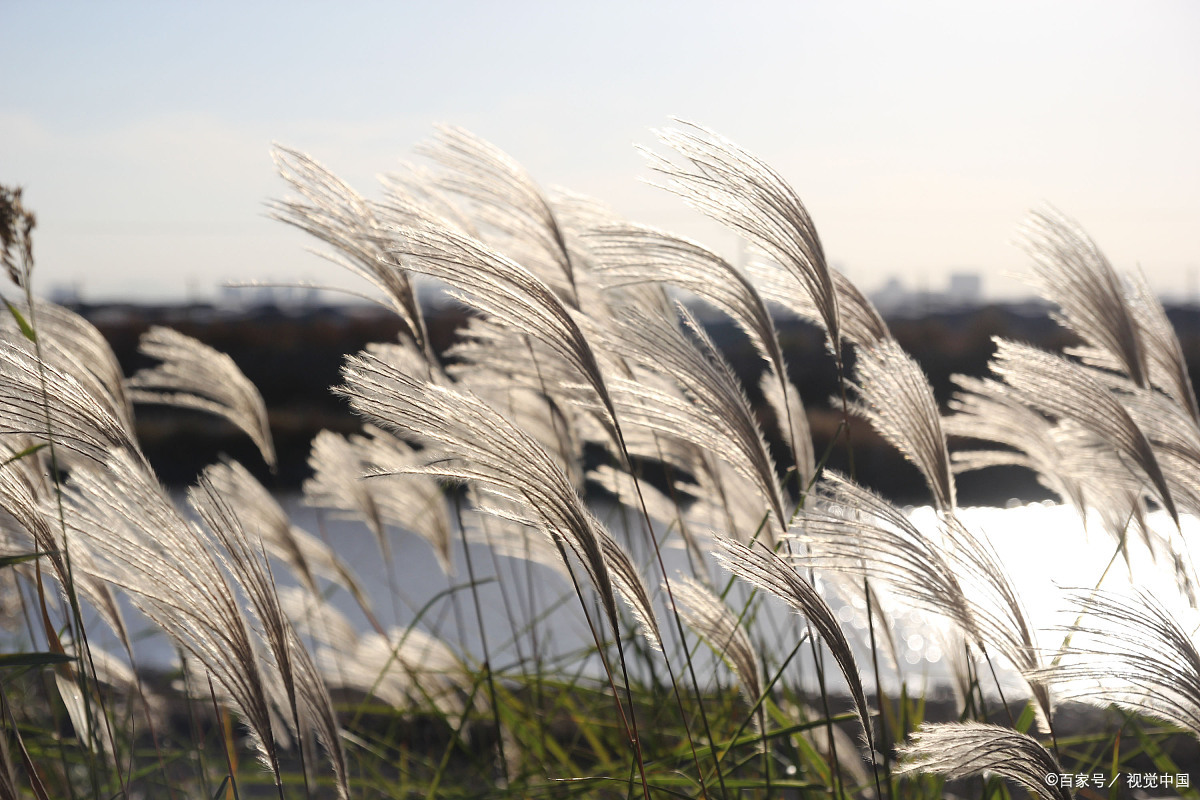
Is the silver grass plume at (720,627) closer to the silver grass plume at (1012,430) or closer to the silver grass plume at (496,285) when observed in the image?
the silver grass plume at (496,285)

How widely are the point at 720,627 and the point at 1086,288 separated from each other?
1.04 m

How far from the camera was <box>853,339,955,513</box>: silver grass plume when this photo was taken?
50.7 inches

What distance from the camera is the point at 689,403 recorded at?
120cm

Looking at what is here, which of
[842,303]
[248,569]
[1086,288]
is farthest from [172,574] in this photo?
[1086,288]

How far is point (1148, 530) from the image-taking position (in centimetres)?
167

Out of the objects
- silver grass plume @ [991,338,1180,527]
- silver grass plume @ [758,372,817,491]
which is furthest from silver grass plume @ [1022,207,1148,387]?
silver grass plume @ [758,372,817,491]

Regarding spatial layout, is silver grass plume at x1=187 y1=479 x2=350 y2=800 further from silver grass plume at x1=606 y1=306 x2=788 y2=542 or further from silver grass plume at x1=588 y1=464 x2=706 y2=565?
silver grass plume at x1=588 y1=464 x2=706 y2=565

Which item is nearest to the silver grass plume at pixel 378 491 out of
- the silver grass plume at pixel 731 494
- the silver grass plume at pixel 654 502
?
the silver grass plume at pixel 654 502

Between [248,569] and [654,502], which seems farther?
[654,502]

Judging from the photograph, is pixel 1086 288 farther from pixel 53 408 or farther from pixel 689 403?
pixel 53 408

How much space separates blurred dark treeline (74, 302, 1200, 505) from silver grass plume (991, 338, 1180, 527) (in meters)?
7.32

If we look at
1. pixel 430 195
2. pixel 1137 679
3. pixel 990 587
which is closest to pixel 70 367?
pixel 430 195

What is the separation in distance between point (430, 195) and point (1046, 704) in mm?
1387

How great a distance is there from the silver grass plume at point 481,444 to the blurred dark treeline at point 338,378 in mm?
7967
